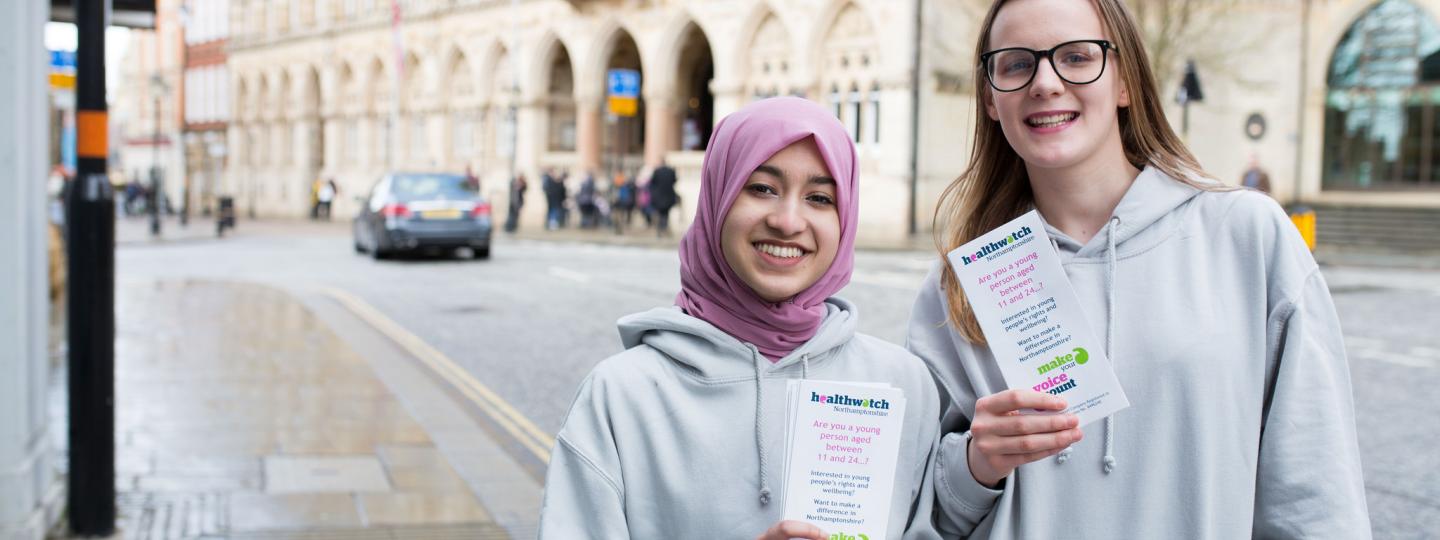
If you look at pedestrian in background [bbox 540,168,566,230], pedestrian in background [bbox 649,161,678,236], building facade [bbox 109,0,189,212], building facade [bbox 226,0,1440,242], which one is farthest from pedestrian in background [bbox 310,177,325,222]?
pedestrian in background [bbox 649,161,678,236]

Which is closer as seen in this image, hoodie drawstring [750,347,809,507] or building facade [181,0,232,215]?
hoodie drawstring [750,347,809,507]

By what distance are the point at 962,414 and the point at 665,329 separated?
534 mm

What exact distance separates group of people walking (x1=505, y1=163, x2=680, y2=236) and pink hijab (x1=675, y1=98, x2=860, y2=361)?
2761 cm

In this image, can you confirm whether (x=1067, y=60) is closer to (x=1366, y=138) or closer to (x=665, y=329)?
(x=665, y=329)

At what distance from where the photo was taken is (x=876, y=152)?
2956cm

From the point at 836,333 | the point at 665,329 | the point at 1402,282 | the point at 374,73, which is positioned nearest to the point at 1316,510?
the point at 836,333

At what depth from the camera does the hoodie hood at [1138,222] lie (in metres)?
2.22

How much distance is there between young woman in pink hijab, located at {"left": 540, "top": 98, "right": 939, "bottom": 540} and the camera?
6.81 feet

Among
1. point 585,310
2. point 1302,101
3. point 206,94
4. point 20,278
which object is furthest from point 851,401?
point 206,94

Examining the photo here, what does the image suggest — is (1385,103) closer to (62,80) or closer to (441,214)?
(441,214)

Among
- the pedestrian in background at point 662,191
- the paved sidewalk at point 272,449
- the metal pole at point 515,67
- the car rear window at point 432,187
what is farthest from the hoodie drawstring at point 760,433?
the metal pole at point 515,67

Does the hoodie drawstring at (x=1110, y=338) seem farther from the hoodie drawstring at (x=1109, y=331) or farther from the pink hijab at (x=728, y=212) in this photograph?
the pink hijab at (x=728, y=212)

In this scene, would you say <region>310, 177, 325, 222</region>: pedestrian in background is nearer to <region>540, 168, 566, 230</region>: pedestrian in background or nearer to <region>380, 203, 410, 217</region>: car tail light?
<region>540, 168, 566, 230</region>: pedestrian in background

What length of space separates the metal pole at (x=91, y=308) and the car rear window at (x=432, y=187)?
16047mm
